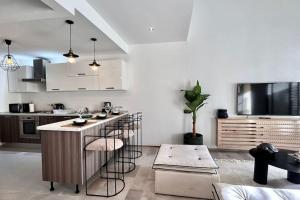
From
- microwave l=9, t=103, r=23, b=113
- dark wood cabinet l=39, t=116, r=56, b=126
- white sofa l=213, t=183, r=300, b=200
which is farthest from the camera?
microwave l=9, t=103, r=23, b=113

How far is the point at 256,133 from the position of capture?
3947 millimetres

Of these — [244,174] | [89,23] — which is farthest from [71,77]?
[244,174]

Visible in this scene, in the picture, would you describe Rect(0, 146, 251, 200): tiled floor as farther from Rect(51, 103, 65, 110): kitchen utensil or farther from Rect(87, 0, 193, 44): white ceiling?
Rect(87, 0, 193, 44): white ceiling

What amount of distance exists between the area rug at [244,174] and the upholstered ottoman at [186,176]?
0.64 meters

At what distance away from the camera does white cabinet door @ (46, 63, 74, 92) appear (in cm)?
462

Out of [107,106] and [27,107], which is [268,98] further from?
[27,107]

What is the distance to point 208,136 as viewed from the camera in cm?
430

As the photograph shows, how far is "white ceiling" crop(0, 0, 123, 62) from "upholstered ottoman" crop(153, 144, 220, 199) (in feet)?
7.86

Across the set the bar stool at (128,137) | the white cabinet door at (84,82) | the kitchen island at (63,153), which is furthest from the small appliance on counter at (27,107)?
the kitchen island at (63,153)

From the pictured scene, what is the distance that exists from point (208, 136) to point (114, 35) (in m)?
3.23

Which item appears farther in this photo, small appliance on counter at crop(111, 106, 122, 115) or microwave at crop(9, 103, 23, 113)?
microwave at crop(9, 103, 23, 113)

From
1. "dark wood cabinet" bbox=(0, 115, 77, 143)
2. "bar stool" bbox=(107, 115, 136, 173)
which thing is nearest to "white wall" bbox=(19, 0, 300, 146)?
"bar stool" bbox=(107, 115, 136, 173)

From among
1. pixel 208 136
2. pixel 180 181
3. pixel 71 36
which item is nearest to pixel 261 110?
pixel 208 136

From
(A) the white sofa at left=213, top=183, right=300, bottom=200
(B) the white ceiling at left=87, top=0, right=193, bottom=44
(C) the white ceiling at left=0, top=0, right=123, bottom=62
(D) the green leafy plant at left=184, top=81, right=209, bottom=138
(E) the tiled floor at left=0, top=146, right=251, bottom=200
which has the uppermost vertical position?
(B) the white ceiling at left=87, top=0, right=193, bottom=44
